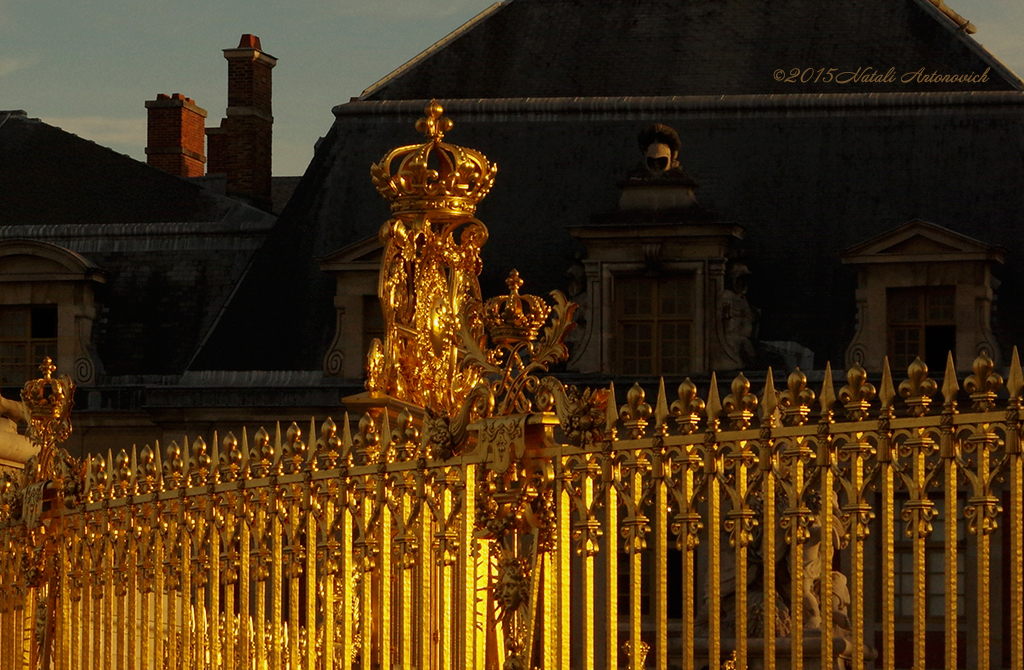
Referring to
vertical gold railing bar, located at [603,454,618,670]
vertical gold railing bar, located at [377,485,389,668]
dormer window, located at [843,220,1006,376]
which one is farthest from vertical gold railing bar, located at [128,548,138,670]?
dormer window, located at [843,220,1006,376]

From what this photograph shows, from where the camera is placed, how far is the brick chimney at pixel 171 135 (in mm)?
40000

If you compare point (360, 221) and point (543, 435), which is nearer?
point (543, 435)

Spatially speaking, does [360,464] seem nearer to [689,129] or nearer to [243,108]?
[689,129]

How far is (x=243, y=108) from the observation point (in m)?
33.9

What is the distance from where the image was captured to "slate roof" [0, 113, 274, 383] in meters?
28.3

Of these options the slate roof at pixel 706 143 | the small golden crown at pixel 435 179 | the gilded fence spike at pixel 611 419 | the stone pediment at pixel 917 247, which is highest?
the slate roof at pixel 706 143

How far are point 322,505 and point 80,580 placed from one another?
1664 mm

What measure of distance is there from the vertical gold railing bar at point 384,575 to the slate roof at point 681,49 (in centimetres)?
2051

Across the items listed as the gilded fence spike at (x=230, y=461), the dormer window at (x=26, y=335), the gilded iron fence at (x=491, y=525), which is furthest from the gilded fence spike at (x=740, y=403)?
the dormer window at (x=26, y=335)

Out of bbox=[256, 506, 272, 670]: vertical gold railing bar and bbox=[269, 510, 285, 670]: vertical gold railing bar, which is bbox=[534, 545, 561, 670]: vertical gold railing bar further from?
bbox=[256, 506, 272, 670]: vertical gold railing bar

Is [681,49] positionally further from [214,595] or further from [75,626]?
[214,595]

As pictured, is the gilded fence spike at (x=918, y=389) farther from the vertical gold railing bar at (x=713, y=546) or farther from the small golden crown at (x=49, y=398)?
the small golden crown at (x=49, y=398)

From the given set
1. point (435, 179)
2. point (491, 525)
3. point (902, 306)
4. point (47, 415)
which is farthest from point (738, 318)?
point (491, 525)

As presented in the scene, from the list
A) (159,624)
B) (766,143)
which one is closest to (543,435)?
(159,624)
